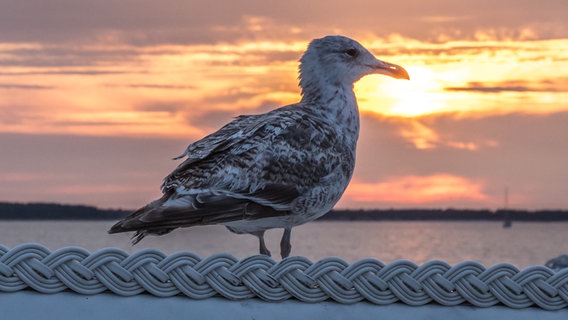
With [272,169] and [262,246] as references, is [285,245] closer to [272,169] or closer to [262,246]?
[262,246]

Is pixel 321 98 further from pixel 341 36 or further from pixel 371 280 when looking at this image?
pixel 371 280

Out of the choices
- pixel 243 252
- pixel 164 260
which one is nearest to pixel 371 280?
pixel 164 260

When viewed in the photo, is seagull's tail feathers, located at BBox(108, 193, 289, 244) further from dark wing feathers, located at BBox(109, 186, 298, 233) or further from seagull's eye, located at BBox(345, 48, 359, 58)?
seagull's eye, located at BBox(345, 48, 359, 58)

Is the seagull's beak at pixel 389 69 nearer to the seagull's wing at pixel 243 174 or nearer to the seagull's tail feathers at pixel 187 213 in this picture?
the seagull's wing at pixel 243 174

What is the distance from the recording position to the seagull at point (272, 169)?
217 inches

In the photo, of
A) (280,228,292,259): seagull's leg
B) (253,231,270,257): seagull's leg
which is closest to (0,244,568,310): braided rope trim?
(253,231,270,257): seagull's leg

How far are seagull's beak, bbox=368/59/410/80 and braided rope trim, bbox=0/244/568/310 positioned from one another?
2.62 metres

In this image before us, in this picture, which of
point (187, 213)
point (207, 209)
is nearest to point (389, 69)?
point (207, 209)

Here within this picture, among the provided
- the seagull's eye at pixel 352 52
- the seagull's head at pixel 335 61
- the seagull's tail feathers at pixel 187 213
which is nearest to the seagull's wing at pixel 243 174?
the seagull's tail feathers at pixel 187 213

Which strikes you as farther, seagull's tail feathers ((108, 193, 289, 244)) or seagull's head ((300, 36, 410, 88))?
seagull's head ((300, 36, 410, 88))

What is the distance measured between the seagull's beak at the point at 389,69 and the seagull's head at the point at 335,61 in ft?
0.28

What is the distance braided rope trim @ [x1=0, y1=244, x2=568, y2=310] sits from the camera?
14.6 ft

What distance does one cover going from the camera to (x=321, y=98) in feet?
21.7

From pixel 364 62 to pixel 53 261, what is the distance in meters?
3.19
